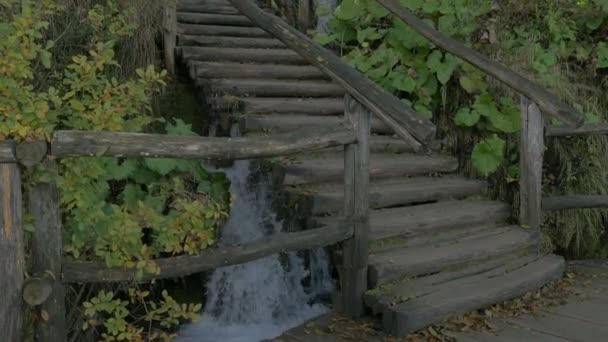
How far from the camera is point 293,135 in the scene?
3818mm

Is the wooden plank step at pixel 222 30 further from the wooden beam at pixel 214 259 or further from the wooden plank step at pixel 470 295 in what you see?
the wooden plank step at pixel 470 295

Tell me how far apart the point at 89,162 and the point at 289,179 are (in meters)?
1.89

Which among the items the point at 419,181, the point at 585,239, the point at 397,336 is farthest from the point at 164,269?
the point at 585,239

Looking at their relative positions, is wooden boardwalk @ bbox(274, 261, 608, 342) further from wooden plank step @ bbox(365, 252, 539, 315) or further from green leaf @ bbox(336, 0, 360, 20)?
green leaf @ bbox(336, 0, 360, 20)

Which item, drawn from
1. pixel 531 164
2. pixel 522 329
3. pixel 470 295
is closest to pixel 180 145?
pixel 470 295

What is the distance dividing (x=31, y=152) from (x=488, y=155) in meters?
3.84

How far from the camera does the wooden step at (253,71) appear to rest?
6.07m

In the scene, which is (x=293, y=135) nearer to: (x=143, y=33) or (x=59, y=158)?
(x=59, y=158)

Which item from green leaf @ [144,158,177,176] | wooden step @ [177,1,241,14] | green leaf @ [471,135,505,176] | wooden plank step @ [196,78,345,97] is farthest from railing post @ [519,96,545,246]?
wooden step @ [177,1,241,14]

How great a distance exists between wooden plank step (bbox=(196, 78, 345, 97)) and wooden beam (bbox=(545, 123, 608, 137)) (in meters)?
1.92

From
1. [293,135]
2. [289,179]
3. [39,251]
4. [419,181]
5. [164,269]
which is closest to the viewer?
[39,251]

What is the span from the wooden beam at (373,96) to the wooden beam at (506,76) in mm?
1351

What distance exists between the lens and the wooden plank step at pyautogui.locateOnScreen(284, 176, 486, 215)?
4.59 metres

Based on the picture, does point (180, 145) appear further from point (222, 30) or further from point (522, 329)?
point (222, 30)
